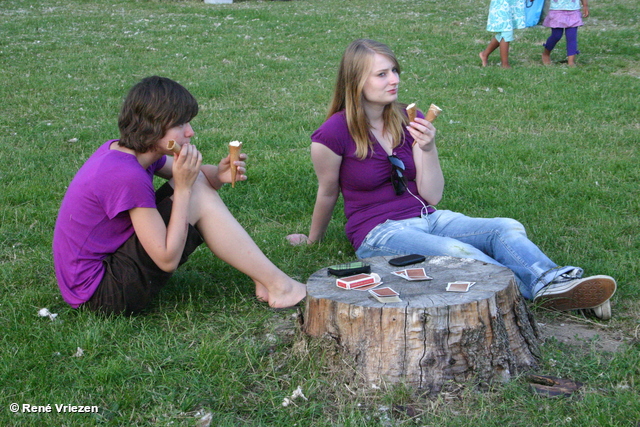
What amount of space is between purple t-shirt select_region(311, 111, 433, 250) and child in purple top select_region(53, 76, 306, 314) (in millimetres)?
732

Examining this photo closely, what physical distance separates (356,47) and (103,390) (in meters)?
2.37

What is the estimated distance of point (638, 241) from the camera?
4.87m

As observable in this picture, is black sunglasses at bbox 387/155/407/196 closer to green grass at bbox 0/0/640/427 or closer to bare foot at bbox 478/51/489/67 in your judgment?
green grass at bbox 0/0/640/427

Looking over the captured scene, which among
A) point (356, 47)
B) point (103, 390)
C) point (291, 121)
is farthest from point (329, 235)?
point (291, 121)

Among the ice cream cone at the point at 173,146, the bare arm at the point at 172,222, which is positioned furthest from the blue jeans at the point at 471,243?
the ice cream cone at the point at 173,146

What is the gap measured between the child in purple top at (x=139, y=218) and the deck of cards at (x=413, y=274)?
0.77 meters

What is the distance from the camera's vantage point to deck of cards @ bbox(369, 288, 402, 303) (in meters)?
3.11

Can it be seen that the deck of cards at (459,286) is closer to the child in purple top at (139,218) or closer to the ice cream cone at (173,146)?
the child in purple top at (139,218)

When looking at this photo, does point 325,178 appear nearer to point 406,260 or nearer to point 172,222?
point 406,260

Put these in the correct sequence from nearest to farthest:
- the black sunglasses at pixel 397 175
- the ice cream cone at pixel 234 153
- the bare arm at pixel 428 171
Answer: the ice cream cone at pixel 234 153
the bare arm at pixel 428 171
the black sunglasses at pixel 397 175

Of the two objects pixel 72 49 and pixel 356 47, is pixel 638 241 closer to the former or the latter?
pixel 356 47

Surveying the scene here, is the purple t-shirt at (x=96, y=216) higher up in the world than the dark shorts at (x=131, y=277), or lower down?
higher up

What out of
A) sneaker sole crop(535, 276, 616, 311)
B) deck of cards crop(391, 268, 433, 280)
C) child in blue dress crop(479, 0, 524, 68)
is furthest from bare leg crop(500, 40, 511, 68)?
deck of cards crop(391, 268, 433, 280)

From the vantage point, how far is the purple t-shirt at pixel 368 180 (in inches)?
169
